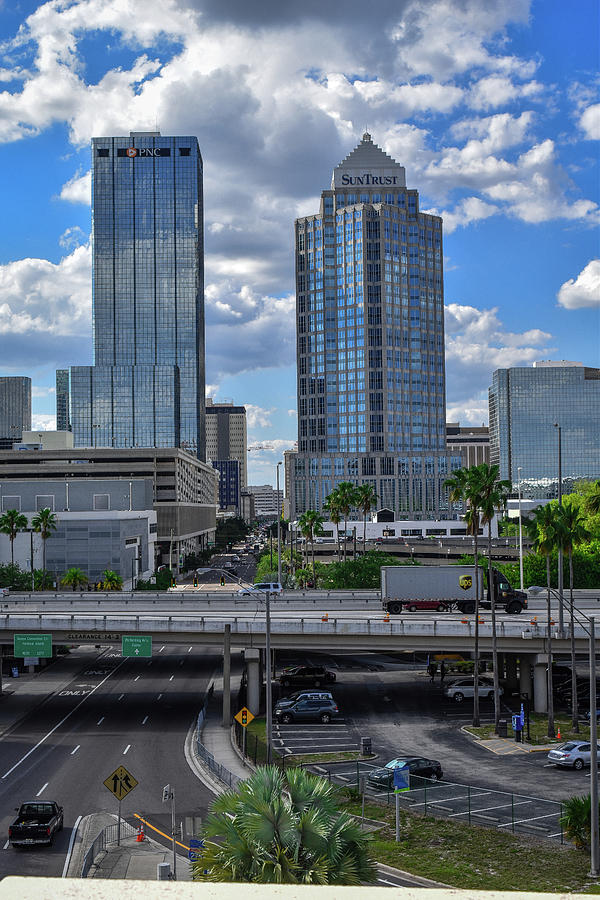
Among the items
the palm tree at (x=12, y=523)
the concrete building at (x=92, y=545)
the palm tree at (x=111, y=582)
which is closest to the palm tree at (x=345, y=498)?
the palm tree at (x=111, y=582)

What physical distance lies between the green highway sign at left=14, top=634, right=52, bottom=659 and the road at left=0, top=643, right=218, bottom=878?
4.41 metres

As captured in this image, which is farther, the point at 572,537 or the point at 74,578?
the point at 74,578

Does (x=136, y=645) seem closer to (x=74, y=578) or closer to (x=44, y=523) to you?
(x=44, y=523)

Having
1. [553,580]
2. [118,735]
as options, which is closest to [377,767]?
[118,735]

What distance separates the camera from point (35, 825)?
105 ft

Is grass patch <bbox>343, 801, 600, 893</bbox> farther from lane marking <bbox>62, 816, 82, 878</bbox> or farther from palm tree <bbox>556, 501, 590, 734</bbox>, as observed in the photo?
palm tree <bbox>556, 501, 590, 734</bbox>

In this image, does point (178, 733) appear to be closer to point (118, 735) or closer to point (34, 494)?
point (118, 735)

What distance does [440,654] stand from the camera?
7931 cm

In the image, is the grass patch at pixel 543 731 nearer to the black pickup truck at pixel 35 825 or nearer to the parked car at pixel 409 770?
the parked car at pixel 409 770

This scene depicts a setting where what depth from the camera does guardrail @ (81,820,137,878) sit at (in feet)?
92.7

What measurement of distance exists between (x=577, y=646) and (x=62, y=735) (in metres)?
35.3

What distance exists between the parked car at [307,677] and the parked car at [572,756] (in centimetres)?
2694

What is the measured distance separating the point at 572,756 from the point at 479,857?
53.9ft

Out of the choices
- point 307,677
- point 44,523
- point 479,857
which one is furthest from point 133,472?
point 479,857
